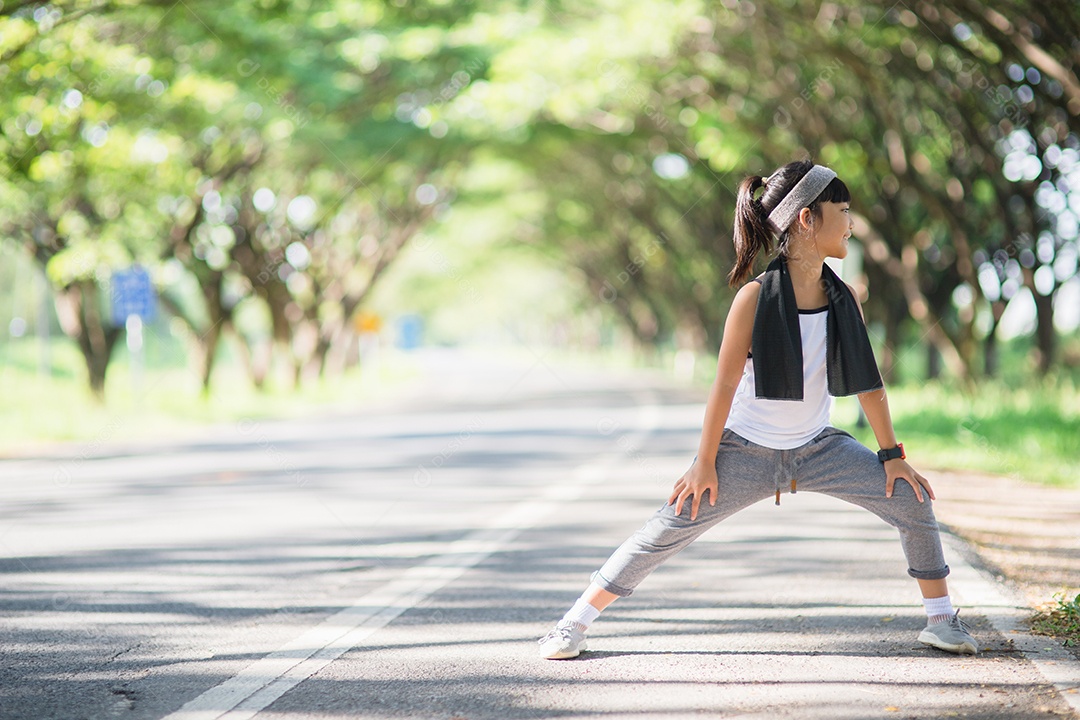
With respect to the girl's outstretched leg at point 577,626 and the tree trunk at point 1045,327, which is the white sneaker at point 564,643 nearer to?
the girl's outstretched leg at point 577,626

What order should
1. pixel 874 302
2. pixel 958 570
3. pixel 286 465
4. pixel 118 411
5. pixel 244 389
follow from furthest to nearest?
pixel 244 389 < pixel 874 302 < pixel 118 411 < pixel 286 465 < pixel 958 570

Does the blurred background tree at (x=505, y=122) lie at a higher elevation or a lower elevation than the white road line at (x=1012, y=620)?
higher

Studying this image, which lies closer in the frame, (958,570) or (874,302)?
(958,570)

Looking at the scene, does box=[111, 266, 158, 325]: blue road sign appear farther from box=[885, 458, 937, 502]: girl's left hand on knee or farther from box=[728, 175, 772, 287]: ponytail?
box=[885, 458, 937, 502]: girl's left hand on knee

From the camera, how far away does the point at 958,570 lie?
654cm

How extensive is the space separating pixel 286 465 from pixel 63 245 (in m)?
12.6

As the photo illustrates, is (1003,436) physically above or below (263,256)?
below

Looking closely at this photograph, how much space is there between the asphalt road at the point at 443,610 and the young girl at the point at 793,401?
51cm

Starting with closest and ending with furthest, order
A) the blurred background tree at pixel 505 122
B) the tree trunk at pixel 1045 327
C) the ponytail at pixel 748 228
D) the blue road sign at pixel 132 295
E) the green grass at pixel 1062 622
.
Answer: the ponytail at pixel 748 228
the green grass at pixel 1062 622
the blurred background tree at pixel 505 122
the tree trunk at pixel 1045 327
the blue road sign at pixel 132 295

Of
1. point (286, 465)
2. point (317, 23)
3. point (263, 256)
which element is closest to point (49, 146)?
point (317, 23)

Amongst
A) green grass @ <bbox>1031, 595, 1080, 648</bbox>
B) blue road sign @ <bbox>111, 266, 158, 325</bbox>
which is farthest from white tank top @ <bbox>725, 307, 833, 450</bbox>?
blue road sign @ <bbox>111, 266, 158, 325</bbox>

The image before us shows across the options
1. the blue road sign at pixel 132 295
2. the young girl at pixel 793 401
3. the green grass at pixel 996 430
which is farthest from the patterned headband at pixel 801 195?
the blue road sign at pixel 132 295

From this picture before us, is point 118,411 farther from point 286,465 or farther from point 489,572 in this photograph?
point 489,572

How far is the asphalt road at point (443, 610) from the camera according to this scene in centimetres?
415
